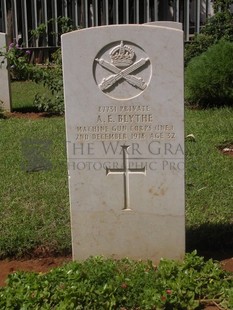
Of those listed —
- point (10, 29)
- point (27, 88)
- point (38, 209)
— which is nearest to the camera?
point (38, 209)

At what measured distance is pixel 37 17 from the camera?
16.8 metres

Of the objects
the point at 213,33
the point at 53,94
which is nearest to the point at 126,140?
the point at 53,94

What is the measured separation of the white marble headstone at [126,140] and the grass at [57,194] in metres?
0.52

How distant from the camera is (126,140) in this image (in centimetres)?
430

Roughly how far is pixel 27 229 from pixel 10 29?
40.8 ft

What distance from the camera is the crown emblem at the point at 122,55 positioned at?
4.15 metres

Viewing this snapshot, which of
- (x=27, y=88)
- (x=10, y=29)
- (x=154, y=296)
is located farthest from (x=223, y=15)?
(x=154, y=296)

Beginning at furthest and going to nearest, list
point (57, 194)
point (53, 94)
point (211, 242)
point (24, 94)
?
point (24, 94) → point (53, 94) → point (57, 194) → point (211, 242)

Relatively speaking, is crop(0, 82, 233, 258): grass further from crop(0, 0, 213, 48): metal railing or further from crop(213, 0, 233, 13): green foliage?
crop(0, 0, 213, 48): metal railing

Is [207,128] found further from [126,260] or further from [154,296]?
[154,296]

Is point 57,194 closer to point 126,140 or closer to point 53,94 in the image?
point 126,140

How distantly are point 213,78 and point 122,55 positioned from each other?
6.24 meters

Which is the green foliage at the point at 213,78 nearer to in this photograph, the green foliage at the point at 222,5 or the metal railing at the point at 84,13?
the green foliage at the point at 222,5

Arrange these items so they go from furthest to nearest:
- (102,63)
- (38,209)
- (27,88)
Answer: (27,88)
(38,209)
(102,63)
